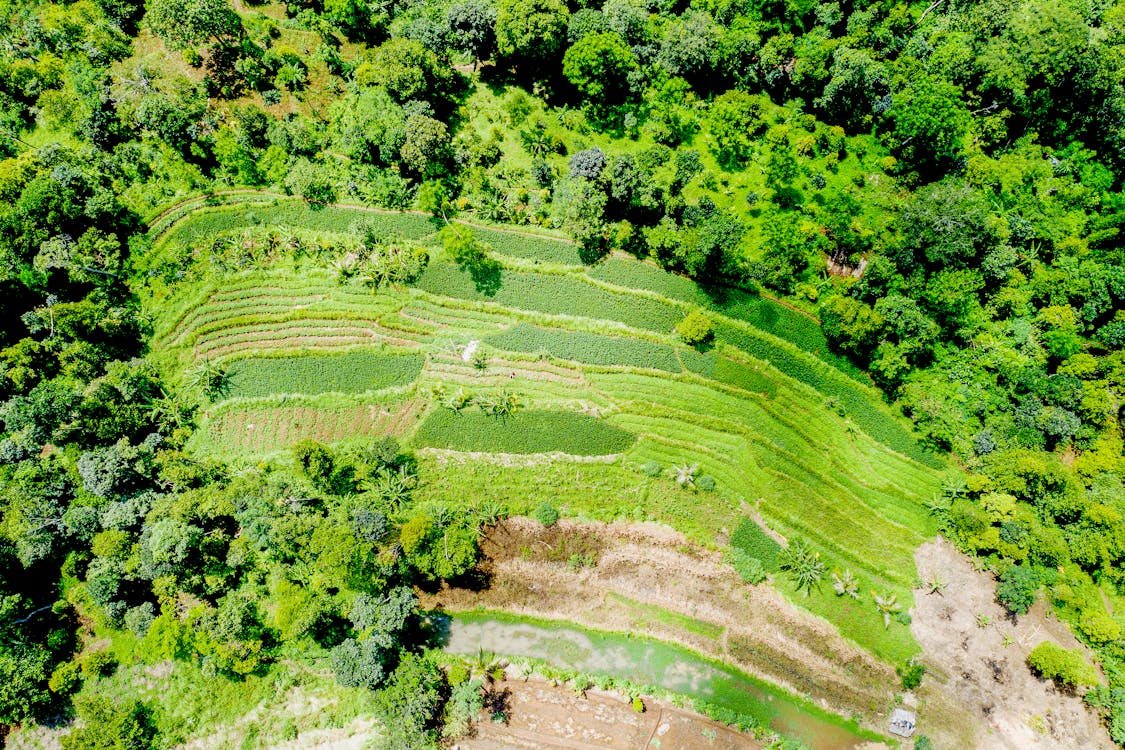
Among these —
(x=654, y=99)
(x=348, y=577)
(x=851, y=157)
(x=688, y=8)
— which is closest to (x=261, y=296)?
(x=348, y=577)

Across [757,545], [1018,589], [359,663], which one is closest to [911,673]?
[1018,589]

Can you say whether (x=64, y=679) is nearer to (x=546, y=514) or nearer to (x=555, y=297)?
(x=546, y=514)

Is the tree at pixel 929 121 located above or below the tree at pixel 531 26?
below

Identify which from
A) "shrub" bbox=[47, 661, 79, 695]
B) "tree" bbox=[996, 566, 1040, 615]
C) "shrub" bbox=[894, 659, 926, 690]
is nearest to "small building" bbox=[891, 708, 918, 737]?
"shrub" bbox=[894, 659, 926, 690]

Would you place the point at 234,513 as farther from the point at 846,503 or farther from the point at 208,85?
the point at 846,503

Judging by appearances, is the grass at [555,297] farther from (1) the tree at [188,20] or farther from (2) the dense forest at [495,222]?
(1) the tree at [188,20]

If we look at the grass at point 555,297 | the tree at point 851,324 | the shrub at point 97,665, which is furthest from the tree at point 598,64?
the shrub at point 97,665

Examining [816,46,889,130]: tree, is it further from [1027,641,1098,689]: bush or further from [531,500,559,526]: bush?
[1027,641,1098,689]: bush
